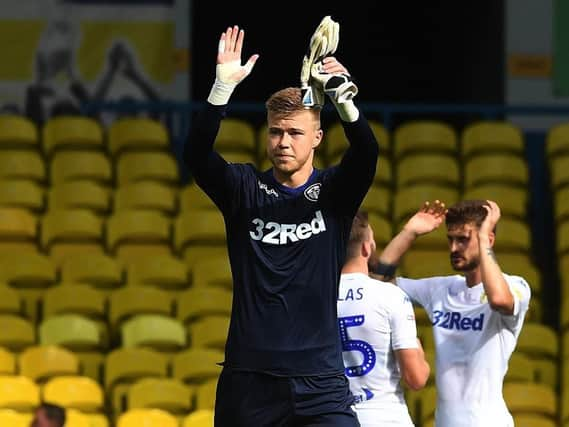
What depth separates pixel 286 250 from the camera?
5266 millimetres

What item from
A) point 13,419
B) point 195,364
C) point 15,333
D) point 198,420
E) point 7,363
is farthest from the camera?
point 15,333

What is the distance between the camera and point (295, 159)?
5.30 m

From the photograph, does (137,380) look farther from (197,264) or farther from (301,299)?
(301,299)

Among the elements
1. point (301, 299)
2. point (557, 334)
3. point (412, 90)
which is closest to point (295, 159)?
point (301, 299)

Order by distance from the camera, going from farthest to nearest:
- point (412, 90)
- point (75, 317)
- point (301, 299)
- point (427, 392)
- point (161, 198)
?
point (412, 90)
point (161, 198)
point (75, 317)
point (427, 392)
point (301, 299)

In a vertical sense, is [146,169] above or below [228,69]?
above

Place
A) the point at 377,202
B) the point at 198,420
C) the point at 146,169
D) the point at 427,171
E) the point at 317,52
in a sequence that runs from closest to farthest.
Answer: the point at 317,52 < the point at 198,420 < the point at 377,202 < the point at 427,171 < the point at 146,169

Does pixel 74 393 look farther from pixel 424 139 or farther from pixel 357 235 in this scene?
pixel 424 139

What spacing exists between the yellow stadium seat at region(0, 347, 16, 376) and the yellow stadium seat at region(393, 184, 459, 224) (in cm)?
313

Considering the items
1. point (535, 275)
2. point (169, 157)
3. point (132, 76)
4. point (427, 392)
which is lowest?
point (427, 392)

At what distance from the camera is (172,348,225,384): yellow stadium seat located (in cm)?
988

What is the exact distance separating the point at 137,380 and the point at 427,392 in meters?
1.80

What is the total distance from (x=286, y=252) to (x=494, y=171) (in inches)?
273

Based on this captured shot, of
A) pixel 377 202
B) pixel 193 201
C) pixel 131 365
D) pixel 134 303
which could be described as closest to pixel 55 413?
pixel 131 365
